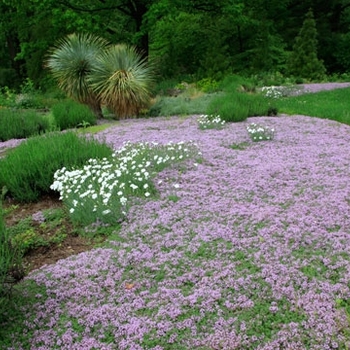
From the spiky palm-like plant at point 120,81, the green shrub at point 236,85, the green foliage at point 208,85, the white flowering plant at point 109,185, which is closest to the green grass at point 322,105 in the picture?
the green shrub at point 236,85

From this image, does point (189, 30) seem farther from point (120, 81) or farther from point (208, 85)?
point (120, 81)

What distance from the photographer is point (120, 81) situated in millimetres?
11844

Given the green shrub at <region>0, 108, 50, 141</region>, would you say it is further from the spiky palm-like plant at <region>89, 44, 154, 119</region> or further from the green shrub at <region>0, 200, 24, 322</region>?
the green shrub at <region>0, 200, 24, 322</region>

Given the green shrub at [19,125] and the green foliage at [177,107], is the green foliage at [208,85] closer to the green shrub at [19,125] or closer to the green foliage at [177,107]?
the green foliage at [177,107]

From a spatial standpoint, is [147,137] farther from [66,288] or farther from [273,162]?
[66,288]

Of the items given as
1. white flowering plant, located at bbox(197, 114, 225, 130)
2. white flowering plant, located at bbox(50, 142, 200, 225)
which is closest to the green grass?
white flowering plant, located at bbox(197, 114, 225, 130)

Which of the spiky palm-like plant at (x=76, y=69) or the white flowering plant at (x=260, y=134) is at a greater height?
the spiky palm-like plant at (x=76, y=69)

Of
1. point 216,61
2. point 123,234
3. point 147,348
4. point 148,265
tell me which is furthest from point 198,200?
point 216,61

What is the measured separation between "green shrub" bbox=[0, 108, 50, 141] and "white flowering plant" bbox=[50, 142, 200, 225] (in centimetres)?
498

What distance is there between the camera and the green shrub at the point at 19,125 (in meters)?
10.6

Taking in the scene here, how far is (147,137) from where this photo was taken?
28.0ft

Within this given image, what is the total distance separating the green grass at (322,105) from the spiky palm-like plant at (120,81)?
13.1ft

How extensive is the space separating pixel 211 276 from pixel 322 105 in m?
10.4

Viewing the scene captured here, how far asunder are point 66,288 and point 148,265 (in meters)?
0.72
